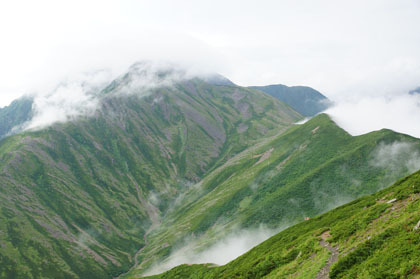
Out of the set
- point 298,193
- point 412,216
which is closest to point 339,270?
point 412,216

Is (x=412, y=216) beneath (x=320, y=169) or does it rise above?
above

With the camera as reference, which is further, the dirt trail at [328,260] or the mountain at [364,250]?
the dirt trail at [328,260]

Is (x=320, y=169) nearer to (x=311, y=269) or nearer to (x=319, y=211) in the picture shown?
(x=319, y=211)

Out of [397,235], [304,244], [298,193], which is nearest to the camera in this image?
[397,235]

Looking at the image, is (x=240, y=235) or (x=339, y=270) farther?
(x=240, y=235)

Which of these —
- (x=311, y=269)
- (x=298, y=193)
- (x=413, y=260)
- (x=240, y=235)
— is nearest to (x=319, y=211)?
(x=298, y=193)

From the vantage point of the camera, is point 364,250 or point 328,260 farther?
point 328,260

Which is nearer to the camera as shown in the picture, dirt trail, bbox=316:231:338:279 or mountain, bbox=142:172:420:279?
mountain, bbox=142:172:420:279

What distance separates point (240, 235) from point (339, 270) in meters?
155

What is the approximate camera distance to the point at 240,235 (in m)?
181

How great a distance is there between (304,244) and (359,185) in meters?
127

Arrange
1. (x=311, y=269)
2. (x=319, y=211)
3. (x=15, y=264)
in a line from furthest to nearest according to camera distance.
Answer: (x=15, y=264)
(x=319, y=211)
(x=311, y=269)

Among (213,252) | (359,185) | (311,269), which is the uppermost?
(311,269)

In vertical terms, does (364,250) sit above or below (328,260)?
above
